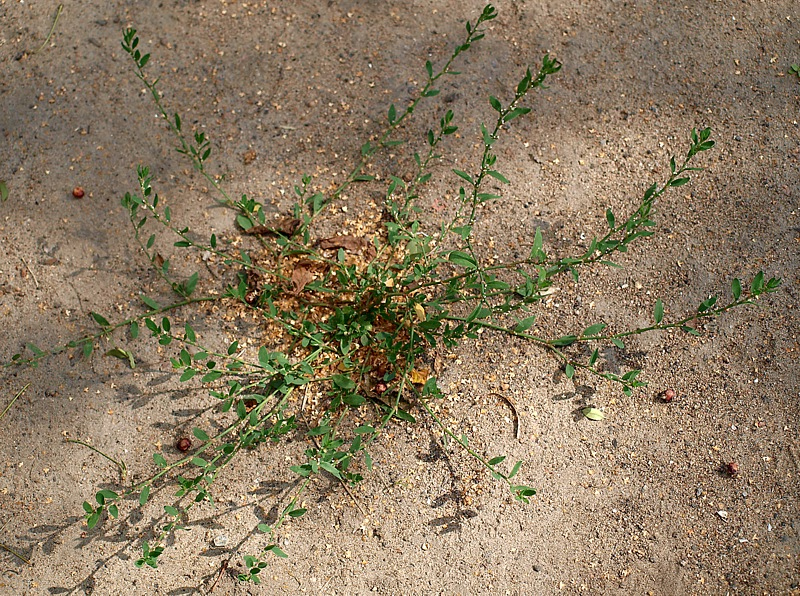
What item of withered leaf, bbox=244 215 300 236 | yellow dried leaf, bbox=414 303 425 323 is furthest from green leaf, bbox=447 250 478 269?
withered leaf, bbox=244 215 300 236

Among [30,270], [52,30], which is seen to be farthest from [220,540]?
[52,30]

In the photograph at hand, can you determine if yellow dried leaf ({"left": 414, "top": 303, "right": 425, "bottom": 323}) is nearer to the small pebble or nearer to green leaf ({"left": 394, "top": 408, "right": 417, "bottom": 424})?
green leaf ({"left": 394, "top": 408, "right": 417, "bottom": 424})

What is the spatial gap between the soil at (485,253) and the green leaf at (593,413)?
32 millimetres

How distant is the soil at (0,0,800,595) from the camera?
235cm

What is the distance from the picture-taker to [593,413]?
8.14 ft

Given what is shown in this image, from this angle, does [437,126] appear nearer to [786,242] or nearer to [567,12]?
[567,12]

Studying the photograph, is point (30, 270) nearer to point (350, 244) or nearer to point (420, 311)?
point (350, 244)

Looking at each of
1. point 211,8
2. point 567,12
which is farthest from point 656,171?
point 211,8

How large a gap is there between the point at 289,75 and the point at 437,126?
0.68 metres

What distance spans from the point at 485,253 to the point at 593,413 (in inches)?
29.2

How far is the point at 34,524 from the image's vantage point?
7.70ft

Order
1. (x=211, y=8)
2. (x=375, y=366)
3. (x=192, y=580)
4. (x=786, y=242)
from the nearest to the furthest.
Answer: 1. (x=192, y=580)
2. (x=375, y=366)
3. (x=786, y=242)
4. (x=211, y=8)

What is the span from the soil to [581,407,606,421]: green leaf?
3 centimetres

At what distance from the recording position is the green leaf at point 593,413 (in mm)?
2482
